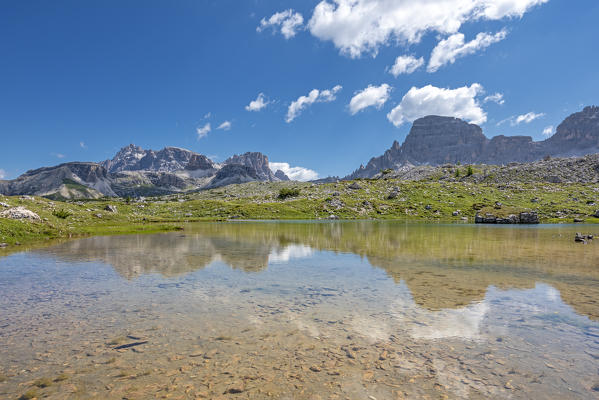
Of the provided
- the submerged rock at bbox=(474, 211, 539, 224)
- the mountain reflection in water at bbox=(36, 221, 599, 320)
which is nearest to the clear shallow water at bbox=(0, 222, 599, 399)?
the mountain reflection in water at bbox=(36, 221, 599, 320)

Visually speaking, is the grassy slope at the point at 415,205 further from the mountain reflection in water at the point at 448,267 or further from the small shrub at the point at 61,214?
the mountain reflection in water at the point at 448,267

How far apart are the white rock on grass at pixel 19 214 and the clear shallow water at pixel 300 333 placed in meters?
33.6

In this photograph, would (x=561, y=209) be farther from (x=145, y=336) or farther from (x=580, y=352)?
(x=145, y=336)

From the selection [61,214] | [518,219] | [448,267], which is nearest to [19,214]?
[61,214]

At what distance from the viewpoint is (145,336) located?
35.1 feet

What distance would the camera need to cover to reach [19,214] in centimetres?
4625

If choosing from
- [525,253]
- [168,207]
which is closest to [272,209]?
[168,207]

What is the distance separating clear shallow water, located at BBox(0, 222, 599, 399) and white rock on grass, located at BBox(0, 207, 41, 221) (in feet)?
110

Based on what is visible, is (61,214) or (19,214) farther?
(61,214)

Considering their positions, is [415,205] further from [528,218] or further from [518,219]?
[528,218]

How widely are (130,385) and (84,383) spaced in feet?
4.33

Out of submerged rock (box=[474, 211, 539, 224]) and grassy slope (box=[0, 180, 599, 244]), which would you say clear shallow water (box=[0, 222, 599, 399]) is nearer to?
grassy slope (box=[0, 180, 599, 244])

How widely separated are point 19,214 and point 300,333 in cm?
5723

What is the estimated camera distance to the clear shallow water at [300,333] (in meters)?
7.80
